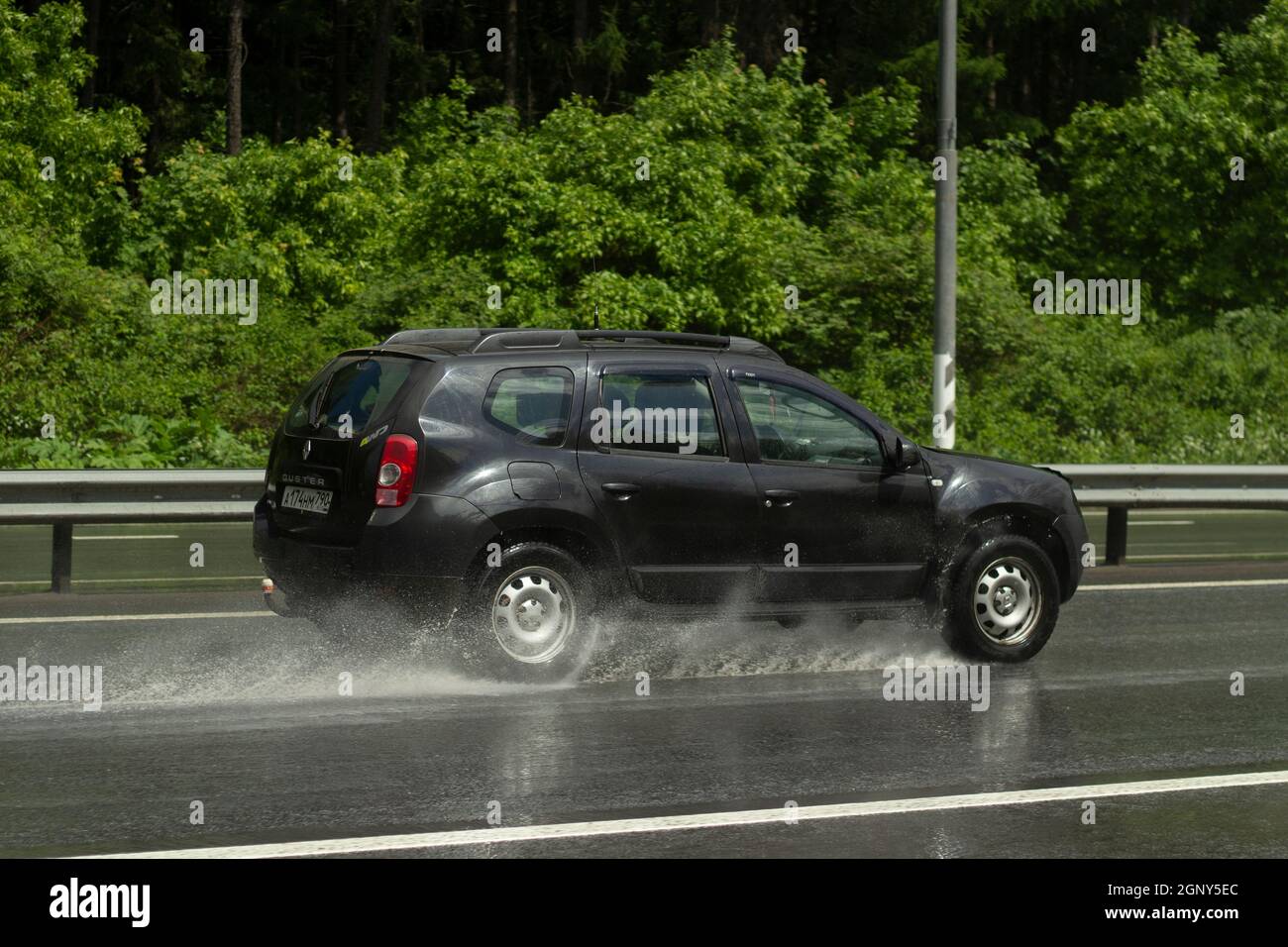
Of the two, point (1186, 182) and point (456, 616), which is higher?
point (1186, 182)

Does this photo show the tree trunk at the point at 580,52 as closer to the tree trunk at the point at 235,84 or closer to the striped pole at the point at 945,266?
the tree trunk at the point at 235,84

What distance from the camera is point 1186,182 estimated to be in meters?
36.4

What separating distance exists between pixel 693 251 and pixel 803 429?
15853mm

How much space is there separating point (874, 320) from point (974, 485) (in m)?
17.0

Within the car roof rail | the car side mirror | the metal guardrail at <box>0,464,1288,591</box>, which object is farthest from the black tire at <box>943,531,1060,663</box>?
the metal guardrail at <box>0,464,1288,591</box>

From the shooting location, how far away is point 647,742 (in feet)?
25.3

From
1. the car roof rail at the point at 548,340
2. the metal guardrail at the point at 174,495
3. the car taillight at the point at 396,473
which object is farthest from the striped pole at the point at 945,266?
the car taillight at the point at 396,473

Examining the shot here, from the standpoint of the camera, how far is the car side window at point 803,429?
31.3 ft

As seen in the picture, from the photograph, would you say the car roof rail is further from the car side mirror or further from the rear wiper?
the car side mirror

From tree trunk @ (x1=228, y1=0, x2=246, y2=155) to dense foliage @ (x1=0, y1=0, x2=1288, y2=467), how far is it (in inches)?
138

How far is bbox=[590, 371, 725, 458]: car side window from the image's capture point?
9234 millimetres
